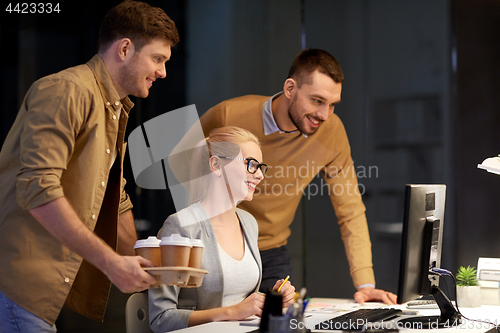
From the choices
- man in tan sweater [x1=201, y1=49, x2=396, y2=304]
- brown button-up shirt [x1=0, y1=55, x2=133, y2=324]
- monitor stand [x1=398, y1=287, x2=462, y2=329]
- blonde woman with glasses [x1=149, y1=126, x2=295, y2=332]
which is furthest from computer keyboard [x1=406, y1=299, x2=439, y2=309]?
→ brown button-up shirt [x1=0, y1=55, x2=133, y2=324]

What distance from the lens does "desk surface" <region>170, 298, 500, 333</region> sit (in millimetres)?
1570

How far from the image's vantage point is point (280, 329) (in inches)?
46.9

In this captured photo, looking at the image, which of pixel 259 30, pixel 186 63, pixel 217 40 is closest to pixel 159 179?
pixel 186 63

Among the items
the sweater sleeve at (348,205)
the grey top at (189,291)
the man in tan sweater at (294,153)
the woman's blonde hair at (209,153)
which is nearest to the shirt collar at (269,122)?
the man in tan sweater at (294,153)

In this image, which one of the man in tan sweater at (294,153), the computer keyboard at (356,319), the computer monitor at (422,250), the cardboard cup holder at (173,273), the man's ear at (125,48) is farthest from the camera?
the man in tan sweater at (294,153)

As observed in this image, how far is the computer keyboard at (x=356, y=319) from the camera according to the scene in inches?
60.2

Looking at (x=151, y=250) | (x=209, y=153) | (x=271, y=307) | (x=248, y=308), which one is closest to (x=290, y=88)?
(x=209, y=153)

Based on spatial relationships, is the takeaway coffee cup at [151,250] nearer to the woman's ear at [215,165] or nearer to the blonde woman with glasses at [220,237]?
→ the blonde woman with glasses at [220,237]

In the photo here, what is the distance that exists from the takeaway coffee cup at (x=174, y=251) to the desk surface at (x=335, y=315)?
9.8 inches

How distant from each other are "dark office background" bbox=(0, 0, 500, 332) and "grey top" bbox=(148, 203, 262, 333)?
156 centimetres

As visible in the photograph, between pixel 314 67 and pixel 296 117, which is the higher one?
pixel 314 67

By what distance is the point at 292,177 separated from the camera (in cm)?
290

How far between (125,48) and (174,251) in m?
0.79

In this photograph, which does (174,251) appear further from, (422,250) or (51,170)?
(422,250)
